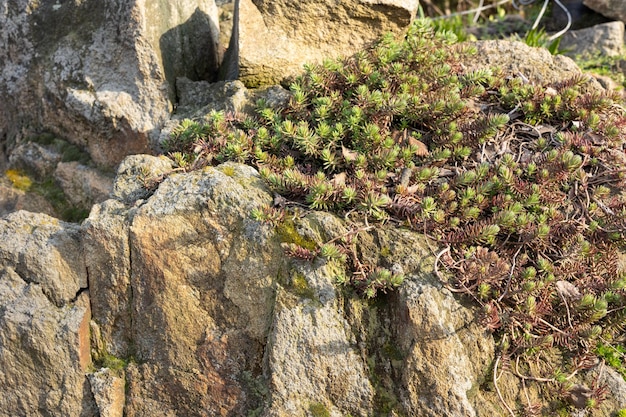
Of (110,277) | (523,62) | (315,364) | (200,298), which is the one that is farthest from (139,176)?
(523,62)

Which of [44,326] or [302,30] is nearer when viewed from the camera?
[44,326]

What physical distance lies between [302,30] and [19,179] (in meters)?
2.54

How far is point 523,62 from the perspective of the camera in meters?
4.86

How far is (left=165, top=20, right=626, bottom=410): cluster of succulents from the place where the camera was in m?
3.47

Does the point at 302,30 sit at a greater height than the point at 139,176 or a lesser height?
greater

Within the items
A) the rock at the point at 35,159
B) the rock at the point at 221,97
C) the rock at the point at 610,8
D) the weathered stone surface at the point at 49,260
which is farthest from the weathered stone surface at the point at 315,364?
the rock at the point at 610,8

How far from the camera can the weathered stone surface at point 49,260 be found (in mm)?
3789

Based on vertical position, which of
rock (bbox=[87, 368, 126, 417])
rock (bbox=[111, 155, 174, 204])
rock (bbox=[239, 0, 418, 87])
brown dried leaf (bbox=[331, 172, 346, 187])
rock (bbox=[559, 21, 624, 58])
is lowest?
rock (bbox=[87, 368, 126, 417])

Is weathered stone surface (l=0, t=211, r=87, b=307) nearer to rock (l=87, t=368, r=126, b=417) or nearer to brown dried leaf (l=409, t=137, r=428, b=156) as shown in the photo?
rock (l=87, t=368, r=126, b=417)

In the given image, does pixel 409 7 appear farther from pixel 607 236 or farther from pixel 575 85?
pixel 607 236

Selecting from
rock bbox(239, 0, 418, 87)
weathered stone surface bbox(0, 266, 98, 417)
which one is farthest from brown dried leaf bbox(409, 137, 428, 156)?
weathered stone surface bbox(0, 266, 98, 417)

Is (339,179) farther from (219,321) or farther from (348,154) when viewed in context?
(219,321)

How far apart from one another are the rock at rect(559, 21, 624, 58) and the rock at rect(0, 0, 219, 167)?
4081mm

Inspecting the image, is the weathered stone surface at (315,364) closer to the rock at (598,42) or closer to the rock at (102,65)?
the rock at (102,65)
